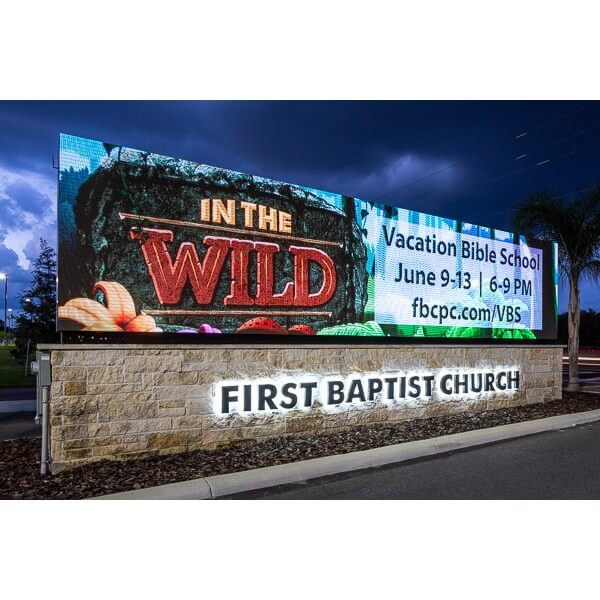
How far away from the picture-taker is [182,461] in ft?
21.8

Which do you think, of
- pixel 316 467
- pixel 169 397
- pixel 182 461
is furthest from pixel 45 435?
pixel 316 467

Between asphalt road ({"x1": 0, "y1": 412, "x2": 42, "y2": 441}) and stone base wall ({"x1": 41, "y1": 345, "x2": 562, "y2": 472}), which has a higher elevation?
stone base wall ({"x1": 41, "y1": 345, "x2": 562, "y2": 472})

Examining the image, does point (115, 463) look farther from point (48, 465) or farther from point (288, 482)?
point (288, 482)

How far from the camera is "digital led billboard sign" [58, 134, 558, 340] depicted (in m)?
6.84

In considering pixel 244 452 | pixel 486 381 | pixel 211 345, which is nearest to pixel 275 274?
pixel 211 345

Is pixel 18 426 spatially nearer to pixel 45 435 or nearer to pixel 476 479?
pixel 45 435

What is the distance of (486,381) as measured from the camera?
1116cm

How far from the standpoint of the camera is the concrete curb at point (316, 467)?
17.6 feet

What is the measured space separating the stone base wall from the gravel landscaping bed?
0.23 meters

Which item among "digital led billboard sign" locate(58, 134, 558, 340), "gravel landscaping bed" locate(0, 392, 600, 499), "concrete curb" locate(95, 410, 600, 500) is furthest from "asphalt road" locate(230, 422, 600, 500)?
"digital led billboard sign" locate(58, 134, 558, 340)

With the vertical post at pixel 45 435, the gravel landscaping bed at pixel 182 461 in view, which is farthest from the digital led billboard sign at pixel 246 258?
the gravel landscaping bed at pixel 182 461

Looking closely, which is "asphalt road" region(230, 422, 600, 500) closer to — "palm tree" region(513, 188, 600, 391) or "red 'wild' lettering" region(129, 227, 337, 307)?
"red 'wild' lettering" region(129, 227, 337, 307)

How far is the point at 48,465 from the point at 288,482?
3208mm

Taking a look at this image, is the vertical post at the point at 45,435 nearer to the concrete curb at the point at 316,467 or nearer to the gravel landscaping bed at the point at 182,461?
the gravel landscaping bed at the point at 182,461
